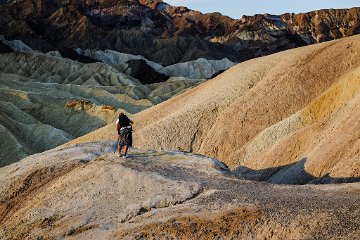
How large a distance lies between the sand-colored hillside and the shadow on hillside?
6 cm

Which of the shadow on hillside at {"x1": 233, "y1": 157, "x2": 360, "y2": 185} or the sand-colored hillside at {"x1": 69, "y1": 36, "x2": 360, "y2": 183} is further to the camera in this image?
the sand-colored hillside at {"x1": 69, "y1": 36, "x2": 360, "y2": 183}

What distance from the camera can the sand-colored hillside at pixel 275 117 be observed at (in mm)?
23484

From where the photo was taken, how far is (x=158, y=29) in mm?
180750

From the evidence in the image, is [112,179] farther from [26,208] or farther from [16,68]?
[16,68]

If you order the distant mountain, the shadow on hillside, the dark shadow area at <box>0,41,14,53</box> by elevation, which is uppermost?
the distant mountain

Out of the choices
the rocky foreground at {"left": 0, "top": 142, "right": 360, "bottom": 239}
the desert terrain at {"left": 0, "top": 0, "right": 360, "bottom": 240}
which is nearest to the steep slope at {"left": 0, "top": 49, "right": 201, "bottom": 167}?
the desert terrain at {"left": 0, "top": 0, "right": 360, "bottom": 240}

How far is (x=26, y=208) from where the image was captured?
1514 cm

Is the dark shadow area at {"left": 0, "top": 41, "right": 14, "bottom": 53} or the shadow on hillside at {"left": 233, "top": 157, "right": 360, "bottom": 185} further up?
the dark shadow area at {"left": 0, "top": 41, "right": 14, "bottom": 53}

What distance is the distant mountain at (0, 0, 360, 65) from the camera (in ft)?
497

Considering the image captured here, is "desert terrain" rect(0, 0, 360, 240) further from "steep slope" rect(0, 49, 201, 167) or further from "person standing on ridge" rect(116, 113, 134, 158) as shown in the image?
"person standing on ridge" rect(116, 113, 134, 158)

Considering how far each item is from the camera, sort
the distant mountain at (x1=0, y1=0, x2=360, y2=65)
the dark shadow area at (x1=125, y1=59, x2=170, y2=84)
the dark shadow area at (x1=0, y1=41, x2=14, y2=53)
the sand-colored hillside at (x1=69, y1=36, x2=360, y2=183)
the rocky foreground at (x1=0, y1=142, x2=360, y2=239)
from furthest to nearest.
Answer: the distant mountain at (x1=0, y1=0, x2=360, y2=65) → the dark shadow area at (x1=0, y1=41, x2=14, y2=53) → the dark shadow area at (x1=125, y1=59, x2=170, y2=84) → the sand-colored hillside at (x1=69, y1=36, x2=360, y2=183) → the rocky foreground at (x1=0, y1=142, x2=360, y2=239)

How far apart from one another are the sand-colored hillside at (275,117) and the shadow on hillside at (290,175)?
58 mm

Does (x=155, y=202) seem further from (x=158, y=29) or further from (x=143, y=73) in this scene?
(x=158, y=29)

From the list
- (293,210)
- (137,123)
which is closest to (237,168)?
(137,123)
